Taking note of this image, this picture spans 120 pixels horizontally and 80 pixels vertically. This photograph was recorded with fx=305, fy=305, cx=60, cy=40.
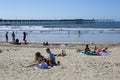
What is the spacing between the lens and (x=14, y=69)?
1130cm

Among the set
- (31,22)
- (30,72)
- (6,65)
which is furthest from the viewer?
(31,22)

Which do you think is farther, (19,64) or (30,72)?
(19,64)

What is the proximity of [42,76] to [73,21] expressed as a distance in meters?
101

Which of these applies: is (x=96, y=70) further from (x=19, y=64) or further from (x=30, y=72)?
(x=19, y=64)

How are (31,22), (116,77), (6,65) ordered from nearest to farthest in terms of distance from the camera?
(116,77)
(6,65)
(31,22)

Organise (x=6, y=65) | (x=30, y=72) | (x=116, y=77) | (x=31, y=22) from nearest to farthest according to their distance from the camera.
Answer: (x=116, y=77), (x=30, y=72), (x=6, y=65), (x=31, y=22)

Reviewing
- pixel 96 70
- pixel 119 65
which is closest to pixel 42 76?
pixel 96 70

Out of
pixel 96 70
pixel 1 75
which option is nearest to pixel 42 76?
pixel 1 75

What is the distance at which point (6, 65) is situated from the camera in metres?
12.3

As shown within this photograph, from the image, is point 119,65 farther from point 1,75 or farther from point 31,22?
point 31,22

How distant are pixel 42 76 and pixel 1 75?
1364 millimetres

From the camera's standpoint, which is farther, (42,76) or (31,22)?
(31,22)

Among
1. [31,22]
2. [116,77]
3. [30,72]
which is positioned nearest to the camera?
[116,77]

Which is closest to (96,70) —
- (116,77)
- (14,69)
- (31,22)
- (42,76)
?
(116,77)
